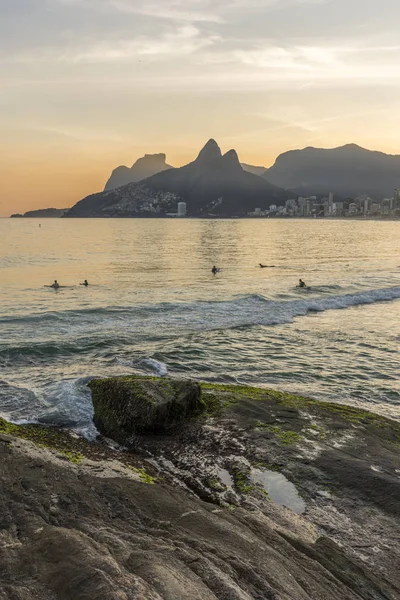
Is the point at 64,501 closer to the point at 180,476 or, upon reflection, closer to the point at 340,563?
the point at 180,476

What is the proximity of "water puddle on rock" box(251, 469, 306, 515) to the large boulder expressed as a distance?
284 centimetres

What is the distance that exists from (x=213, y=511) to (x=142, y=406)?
424cm

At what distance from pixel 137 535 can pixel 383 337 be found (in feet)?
62.0

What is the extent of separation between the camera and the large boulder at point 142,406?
1109 cm

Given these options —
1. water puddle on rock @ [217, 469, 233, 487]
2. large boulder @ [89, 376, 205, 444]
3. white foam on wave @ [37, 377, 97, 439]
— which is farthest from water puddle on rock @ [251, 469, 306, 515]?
white foam on wave @ [37, 377, 97, 439]

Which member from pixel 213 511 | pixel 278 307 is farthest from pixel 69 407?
pixel 278 307

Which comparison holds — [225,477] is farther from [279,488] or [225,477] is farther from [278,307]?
[278,307]

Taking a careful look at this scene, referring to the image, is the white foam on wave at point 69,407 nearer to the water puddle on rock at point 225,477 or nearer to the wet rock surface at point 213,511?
the wet rock surface at point 213,511

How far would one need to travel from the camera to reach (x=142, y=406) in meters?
11.2

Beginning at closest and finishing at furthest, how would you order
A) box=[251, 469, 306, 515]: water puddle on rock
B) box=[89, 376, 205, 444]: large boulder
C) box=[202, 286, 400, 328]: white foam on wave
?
1. box=[251, 469, 306, 515]: water puddle on rock
2. box=[89, 376, 205, 444]: large boulder
3. box=[202, 286, 400, 328]: white foam on wave

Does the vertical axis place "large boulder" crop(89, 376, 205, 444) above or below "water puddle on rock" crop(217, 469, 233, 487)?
above

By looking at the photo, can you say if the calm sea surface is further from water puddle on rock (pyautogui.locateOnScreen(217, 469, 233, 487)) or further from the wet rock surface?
water puddle on rock (pyautogui.locateOnScreen(217, 469, 233, 487))

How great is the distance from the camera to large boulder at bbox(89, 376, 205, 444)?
11094mm

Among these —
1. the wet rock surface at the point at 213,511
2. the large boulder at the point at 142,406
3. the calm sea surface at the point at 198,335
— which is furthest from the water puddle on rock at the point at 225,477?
the calm sea surface at the point at 198,335
